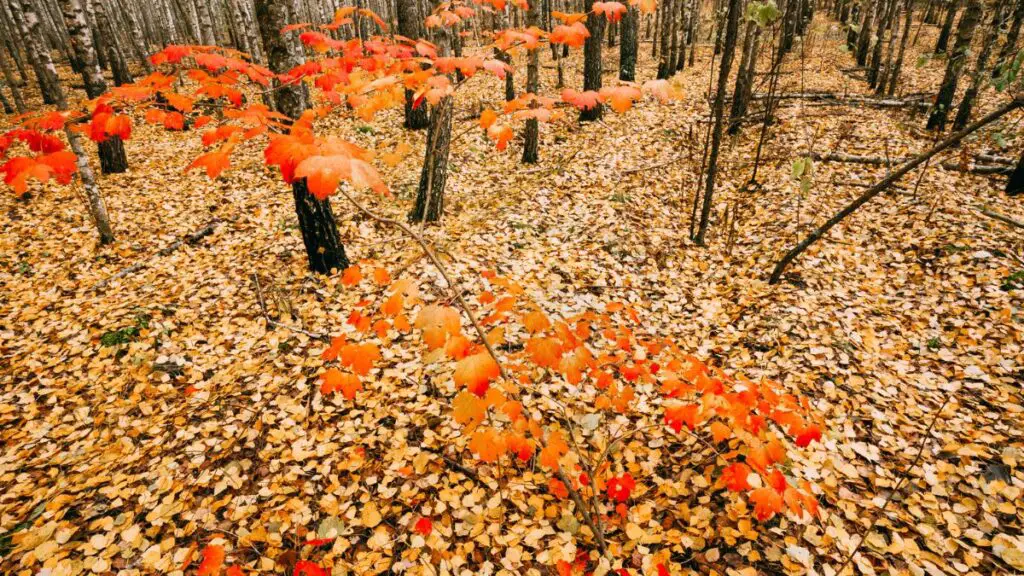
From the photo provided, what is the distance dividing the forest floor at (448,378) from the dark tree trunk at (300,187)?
481 millimetres

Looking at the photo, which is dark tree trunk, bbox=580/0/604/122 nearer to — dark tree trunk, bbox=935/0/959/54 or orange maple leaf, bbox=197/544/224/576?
dark tree trunk, bbox=935/0/959/54

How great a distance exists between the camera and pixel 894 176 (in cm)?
445

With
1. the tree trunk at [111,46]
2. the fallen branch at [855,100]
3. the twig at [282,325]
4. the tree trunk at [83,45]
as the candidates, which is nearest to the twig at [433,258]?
the twig at [282,325]

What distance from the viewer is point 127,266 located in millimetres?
6035

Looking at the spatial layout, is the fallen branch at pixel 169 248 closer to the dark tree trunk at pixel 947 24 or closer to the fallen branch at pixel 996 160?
the fallen branch at pixel 996 160

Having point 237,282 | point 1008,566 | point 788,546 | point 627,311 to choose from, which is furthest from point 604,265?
point 237,282

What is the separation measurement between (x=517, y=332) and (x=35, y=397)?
4660 millimetres

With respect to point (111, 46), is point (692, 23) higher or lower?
higher

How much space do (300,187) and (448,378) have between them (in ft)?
9.29

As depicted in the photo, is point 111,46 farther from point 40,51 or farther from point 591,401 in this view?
point 591,401

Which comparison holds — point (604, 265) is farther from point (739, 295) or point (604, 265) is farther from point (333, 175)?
point (333, 175)

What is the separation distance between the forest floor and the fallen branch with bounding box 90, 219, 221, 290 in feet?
0.42

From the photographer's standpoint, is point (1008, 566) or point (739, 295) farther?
point (739, 295)

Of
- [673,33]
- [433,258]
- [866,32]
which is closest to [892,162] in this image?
[673,33]
